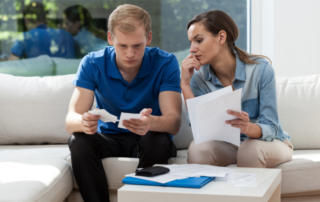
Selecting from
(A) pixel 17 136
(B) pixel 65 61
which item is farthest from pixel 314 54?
(A) pixel 17 136

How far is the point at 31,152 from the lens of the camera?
1.91 metres

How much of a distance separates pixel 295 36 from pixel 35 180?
2204mm

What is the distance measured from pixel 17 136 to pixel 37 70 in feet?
3.24

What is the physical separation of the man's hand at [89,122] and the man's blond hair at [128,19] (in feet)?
1.48

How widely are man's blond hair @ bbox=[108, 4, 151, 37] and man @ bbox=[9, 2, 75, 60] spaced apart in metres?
1.45

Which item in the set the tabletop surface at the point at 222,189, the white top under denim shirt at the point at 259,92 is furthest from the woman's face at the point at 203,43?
the tabletop surface at the point at 222,189

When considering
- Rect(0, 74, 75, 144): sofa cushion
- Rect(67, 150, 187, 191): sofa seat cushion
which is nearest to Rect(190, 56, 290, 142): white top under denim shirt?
Rect(67, 150, 187, 191): sofa seat cushion

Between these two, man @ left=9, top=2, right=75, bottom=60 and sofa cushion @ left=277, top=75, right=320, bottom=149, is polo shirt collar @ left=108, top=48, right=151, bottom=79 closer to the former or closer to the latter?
sofa cushion @ left=277, top=75, right=320, bottom=149

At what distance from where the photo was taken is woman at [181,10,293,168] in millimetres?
1549

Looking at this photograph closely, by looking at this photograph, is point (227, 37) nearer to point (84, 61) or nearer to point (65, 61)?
point (84, 61)

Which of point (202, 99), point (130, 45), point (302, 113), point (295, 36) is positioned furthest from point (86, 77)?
point (295, 36)

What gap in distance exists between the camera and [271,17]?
2.77 meters

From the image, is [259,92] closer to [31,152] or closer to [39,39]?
[31,152]

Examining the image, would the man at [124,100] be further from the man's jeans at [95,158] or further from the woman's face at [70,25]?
the woman's face at [70,25]
